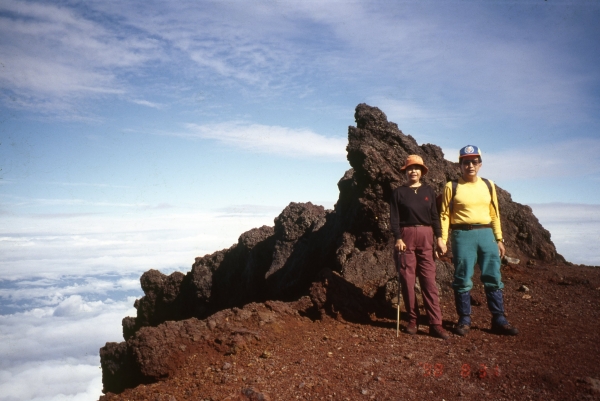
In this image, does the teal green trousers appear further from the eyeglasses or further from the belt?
the eyeglasses

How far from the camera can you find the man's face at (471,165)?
6.05 metres

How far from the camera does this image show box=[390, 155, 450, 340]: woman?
20.0 feet

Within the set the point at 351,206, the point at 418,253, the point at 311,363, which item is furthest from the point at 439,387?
the point at 351,206

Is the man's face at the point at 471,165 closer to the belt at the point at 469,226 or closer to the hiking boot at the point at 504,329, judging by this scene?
the belt at the point at 469,226

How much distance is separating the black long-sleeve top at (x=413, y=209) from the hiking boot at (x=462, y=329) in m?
1.43

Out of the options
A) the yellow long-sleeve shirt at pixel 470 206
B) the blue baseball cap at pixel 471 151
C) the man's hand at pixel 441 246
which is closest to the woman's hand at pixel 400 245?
the man's hand at pixel 441 246

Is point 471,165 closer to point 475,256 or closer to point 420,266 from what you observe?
point 475,256

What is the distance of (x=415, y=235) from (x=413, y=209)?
398 millimetres

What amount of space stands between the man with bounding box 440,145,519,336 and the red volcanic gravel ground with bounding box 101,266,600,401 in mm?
435

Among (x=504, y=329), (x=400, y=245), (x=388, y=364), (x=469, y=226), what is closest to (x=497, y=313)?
(x=504, y=329)

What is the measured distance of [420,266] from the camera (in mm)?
6219

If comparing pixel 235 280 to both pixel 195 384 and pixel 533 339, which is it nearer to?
pixel 195 384

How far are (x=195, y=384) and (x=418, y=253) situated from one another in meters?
3.66
